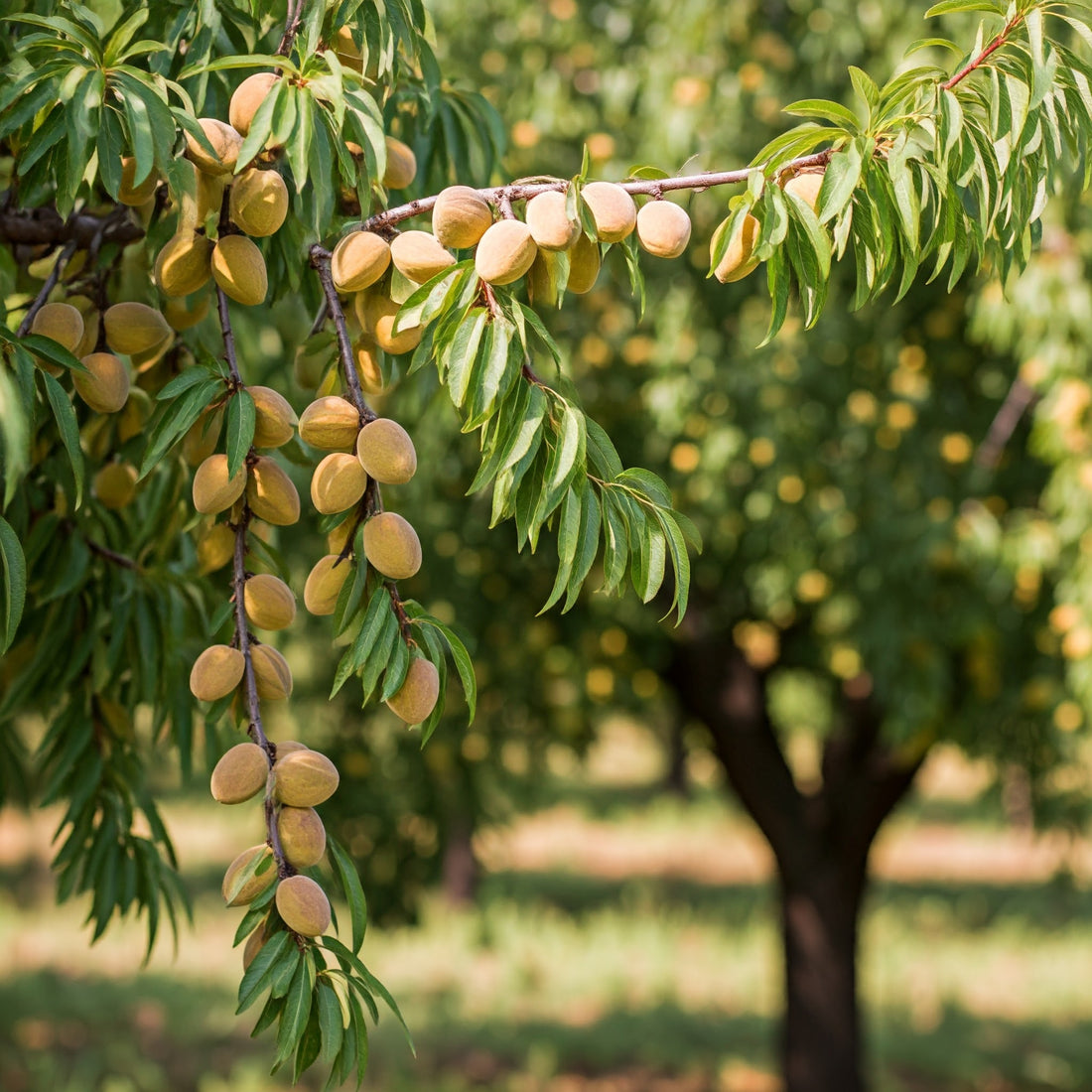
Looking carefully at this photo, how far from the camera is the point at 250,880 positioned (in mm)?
932

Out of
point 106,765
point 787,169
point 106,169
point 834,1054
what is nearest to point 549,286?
point 787,169

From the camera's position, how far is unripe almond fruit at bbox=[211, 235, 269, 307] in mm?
1042

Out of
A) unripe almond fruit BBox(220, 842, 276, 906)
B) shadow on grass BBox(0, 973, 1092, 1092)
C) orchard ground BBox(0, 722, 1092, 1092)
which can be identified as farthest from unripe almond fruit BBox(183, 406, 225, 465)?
shadow on grass BBox(0, 973, 1092, 1092)

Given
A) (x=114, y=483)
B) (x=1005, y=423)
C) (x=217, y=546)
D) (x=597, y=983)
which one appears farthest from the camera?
(x=597, y=983)

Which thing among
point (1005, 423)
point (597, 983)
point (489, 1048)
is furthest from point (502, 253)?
point (597, 983)

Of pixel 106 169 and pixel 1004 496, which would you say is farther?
pixel 1004 496

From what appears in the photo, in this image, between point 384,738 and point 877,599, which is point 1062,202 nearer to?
point 877,599

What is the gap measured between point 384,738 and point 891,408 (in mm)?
2092

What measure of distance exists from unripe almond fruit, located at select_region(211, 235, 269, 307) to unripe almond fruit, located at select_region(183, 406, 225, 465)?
98mm

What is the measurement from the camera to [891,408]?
3.34 meters

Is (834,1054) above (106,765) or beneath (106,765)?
beneath

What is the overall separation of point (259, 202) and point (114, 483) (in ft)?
1.59

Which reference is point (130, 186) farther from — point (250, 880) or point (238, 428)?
point (250, 880)

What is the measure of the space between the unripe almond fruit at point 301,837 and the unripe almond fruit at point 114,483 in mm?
552
